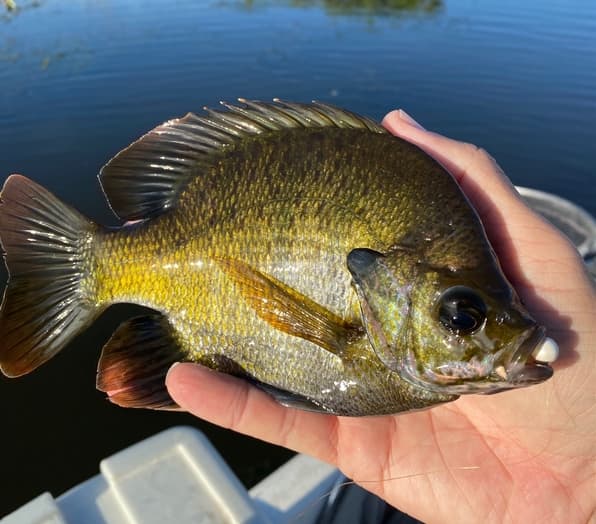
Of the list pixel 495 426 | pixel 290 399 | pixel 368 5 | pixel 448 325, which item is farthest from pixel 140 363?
pixel 368 5

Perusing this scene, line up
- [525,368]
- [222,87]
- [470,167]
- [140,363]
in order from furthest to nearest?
[222,87]
[470,167]
[140,363]
[525,368]

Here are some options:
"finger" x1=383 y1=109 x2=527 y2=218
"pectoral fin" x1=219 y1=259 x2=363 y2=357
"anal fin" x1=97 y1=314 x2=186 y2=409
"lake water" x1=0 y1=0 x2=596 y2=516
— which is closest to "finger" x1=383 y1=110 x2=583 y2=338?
"finger" x1=383 y1=109 x2=527 y2=218

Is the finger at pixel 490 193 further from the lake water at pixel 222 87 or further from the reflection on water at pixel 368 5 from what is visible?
the reflection on water at pixel 368 5

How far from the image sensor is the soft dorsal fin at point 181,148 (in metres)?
2.13

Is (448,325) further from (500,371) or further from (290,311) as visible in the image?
(290,311)

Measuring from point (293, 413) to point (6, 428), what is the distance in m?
3.11

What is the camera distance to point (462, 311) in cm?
170

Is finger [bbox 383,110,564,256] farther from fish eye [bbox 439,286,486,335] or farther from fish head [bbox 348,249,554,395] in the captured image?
fish eye [bbox 439,286,486,335]

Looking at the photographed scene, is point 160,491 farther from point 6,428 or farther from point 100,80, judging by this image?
point 100,80

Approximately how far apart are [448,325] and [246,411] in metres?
0.90

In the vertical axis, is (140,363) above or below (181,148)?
below

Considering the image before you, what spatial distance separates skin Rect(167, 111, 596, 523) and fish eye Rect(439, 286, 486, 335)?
0.59 metres

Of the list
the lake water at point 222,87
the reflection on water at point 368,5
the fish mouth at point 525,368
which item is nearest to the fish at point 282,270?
the fish mouth at point 525,368

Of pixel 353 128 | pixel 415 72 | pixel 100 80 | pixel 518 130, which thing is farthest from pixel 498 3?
pixel 353 128
